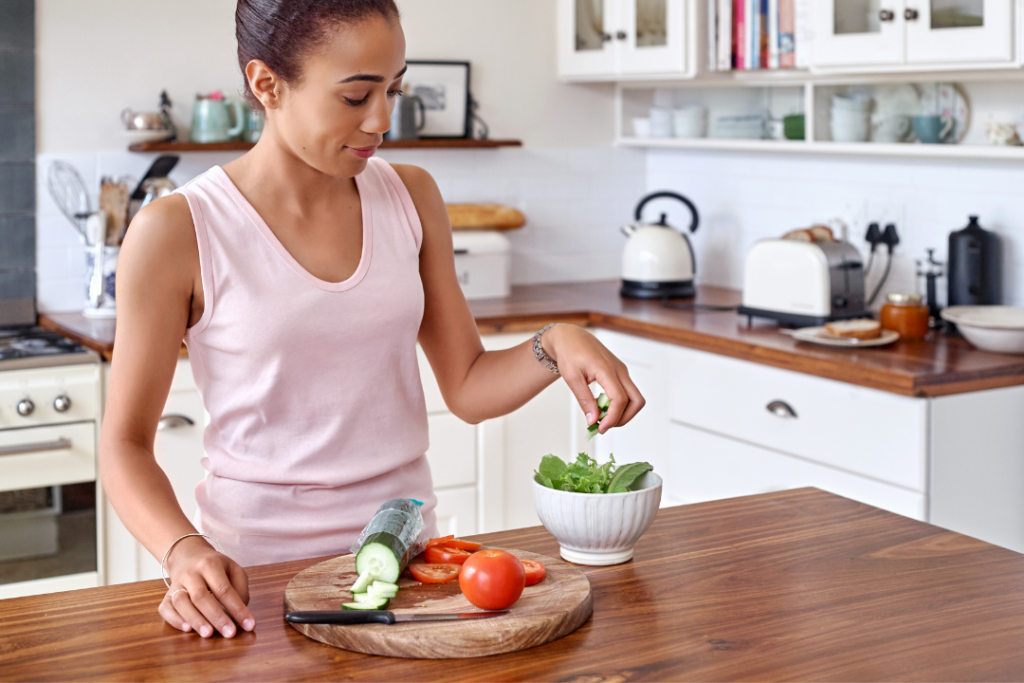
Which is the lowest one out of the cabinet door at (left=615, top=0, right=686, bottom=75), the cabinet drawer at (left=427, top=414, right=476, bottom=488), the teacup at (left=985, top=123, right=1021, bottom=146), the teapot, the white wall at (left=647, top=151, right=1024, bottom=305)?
the cabinet drawer at (left=427, top=414, right=476, bottom=488)

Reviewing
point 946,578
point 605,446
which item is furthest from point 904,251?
point 946,578

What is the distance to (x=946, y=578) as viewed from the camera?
4.31 ft

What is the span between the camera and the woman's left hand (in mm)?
1285

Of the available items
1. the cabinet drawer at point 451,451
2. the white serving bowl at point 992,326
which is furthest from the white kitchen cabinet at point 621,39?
the cabinet drawer at point 451,451

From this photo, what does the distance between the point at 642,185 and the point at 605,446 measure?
1.23 meters

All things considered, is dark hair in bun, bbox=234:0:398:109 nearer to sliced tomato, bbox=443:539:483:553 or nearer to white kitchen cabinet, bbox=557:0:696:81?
sliced tomato, bbox=443:539:483:553

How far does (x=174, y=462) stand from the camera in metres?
2.85

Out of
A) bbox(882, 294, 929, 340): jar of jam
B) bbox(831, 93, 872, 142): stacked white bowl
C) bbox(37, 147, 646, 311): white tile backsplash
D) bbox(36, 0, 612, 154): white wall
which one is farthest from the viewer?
bbox(37, 147, 646, 311): white tile backsplash

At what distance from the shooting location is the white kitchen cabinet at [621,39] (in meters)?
3.41

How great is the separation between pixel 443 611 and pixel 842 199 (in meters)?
2.56

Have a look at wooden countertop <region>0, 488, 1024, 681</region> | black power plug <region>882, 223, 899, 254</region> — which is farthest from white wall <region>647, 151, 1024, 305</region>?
wooden countertop <region>0, 488, 1024, 681</region>

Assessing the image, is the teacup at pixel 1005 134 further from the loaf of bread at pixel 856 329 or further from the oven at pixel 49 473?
the oven at pixel 49 473

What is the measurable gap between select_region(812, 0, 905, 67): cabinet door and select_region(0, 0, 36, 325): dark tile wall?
82.7 inches

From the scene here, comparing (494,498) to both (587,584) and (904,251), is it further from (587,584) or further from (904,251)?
(587,584)
